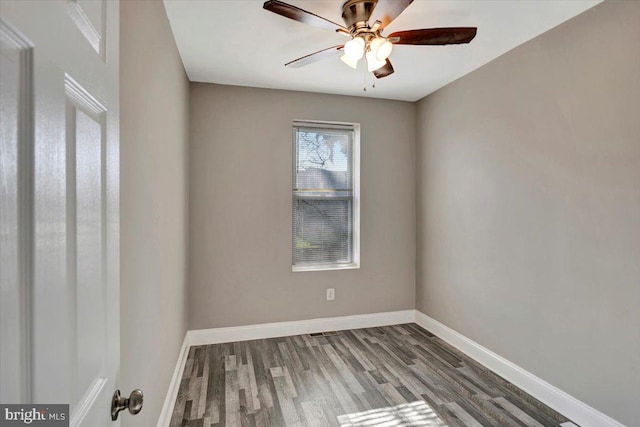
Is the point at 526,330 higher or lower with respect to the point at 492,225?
lower

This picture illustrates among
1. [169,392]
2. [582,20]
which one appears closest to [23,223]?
[169,392]

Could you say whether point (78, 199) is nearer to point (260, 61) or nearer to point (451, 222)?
point (260, 61)

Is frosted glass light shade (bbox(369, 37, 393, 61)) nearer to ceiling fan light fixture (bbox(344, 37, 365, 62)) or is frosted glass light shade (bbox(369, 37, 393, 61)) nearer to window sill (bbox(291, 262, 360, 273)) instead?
ceiling fan light fixture (bbox(344, 37, 365, 62))

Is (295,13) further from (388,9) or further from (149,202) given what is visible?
(149,202)

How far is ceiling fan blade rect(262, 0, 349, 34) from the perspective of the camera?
1.56 m

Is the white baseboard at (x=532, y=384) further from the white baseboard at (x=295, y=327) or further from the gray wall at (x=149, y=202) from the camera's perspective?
the gray wall at (x=149, y=202)

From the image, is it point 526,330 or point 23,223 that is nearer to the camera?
point 23,223

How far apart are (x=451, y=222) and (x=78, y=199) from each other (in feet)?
10.2

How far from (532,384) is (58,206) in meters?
2.89

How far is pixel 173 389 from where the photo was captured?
2168 millimetres

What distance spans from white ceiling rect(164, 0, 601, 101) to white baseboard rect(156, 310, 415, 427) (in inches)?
95.0

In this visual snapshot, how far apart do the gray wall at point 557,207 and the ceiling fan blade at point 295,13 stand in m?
1.48

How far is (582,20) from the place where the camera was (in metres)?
1.96

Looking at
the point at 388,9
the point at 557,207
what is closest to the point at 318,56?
the point at 388,9
